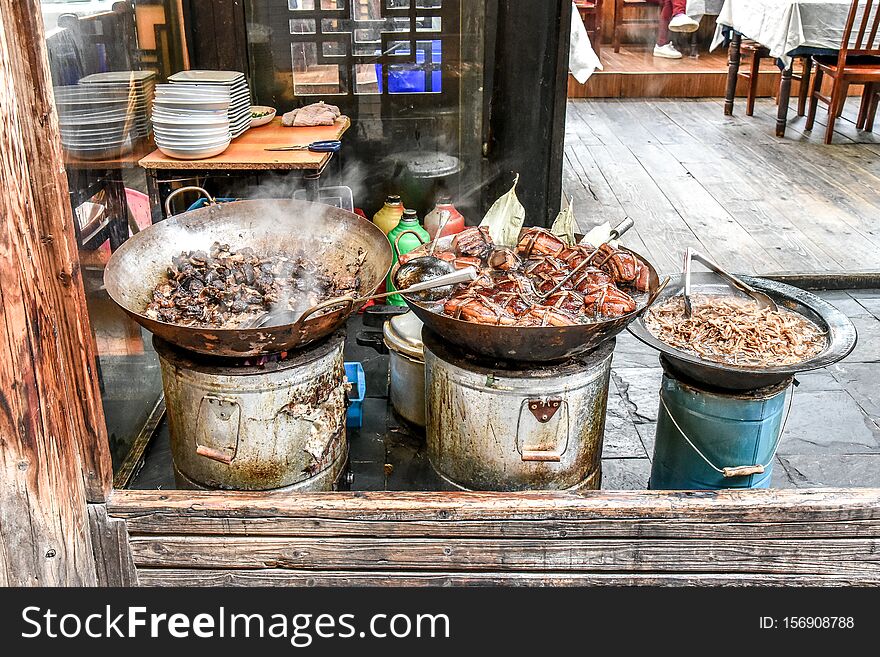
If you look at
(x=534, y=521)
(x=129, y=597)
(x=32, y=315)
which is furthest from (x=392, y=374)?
(x=32, y=315)

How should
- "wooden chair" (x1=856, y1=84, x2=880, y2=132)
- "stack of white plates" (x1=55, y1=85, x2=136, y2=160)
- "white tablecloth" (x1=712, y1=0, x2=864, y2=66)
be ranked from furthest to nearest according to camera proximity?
"wooden chair" (x1=856, y1=84, x2=880, y2=132) → "white tablecloth" (x1=712, y1=0, x2=864, y2=66) → "stack of white plates" (x1=55, y1=85, x2=136, y2=160)

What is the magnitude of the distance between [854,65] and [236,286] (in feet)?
27.4

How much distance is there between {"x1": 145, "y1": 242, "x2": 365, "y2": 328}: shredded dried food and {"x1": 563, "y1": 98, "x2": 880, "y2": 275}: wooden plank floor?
11.4ft

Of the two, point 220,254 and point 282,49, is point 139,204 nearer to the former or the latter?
point 220,254

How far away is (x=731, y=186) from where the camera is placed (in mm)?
8164

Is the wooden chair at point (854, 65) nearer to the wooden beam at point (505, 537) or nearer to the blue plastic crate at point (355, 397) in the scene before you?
the blue plastic crate at point (355, 397)

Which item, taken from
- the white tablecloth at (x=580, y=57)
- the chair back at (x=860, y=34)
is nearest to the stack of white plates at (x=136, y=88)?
the white tablecloth at (x=580, y=57)

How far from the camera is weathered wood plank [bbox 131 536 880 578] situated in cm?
314

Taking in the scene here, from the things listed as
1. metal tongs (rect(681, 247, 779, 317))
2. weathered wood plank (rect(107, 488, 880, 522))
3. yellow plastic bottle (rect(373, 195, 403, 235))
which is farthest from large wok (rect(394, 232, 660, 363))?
yellow plastic bottle (rect(373, 195, 403, 235))

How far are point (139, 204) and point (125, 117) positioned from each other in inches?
18.9

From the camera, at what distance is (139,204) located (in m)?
4.48

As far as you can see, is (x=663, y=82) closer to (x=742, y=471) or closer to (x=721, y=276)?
(x=721, y=276)

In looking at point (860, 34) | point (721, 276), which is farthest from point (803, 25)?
point (721, 276)

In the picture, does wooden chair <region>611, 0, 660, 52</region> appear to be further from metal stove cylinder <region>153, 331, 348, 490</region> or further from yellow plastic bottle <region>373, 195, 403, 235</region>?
metal stove cylinder <region>153, 331, 348, 490</region>
